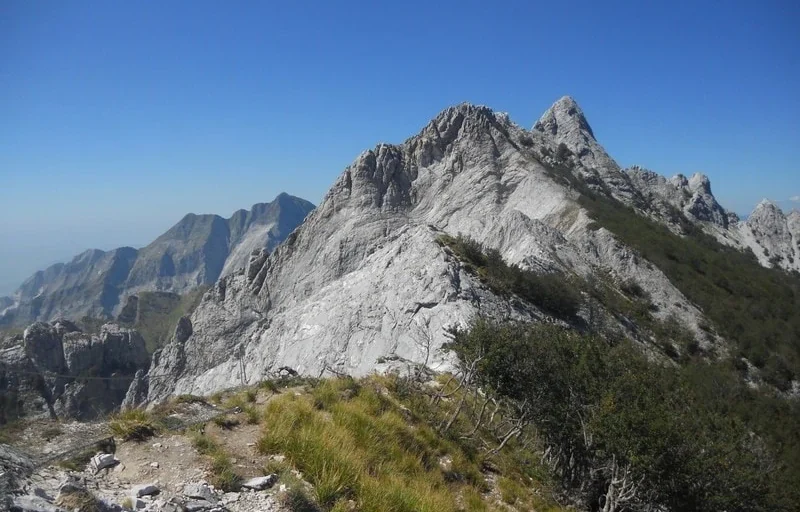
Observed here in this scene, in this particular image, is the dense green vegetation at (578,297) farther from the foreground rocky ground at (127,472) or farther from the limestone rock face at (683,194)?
the limestone rock face at (683,194)

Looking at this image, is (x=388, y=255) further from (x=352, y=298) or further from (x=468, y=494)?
(x=468, y=494)

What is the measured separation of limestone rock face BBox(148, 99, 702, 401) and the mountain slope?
0.58 ft

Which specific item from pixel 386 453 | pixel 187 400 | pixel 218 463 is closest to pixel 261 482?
pixel 218 463

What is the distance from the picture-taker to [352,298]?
44.0 metres

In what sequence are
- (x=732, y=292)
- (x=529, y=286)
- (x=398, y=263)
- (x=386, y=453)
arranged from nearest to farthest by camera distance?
(x=386, y=453) < (x=529, y=286) < (x=398, y=263) < (x=732, y=292)

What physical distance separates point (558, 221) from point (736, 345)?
2400cm

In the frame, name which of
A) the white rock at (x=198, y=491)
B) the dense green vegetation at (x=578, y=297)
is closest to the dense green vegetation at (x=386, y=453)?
the white rock at (x=198, y=491)

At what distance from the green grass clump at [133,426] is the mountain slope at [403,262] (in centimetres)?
1867

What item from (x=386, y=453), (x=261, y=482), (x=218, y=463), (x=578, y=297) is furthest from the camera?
(x=578, y=297)

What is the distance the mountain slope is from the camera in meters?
36.9

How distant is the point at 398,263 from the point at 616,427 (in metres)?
32.9

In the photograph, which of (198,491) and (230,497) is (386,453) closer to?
(230,497)

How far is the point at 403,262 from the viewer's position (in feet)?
141

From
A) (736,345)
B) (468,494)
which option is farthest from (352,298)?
(736,345)
